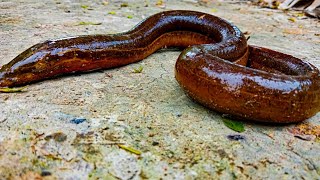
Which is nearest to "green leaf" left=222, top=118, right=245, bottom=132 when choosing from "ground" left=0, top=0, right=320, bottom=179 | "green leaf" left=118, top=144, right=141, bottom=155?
"ground" left=0, top=0, right=320, bottom=179

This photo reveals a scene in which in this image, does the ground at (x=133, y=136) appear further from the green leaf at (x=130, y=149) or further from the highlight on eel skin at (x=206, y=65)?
the highlight on eel skin at (x=206, y=65)

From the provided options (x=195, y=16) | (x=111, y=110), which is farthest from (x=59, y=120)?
(x=195, y=16)

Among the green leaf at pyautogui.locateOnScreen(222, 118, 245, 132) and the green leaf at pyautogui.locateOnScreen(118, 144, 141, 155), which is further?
the green leaf at pyautogui.locateOnScreen(222, 118, 245, 132)

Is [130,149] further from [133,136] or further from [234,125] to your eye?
[234,125]

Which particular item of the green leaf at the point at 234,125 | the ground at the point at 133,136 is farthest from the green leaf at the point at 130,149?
the green leaf at the point at 234,125

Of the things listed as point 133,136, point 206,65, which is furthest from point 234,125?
point 133,136

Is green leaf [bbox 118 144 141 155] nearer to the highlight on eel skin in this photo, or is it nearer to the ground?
the ground
